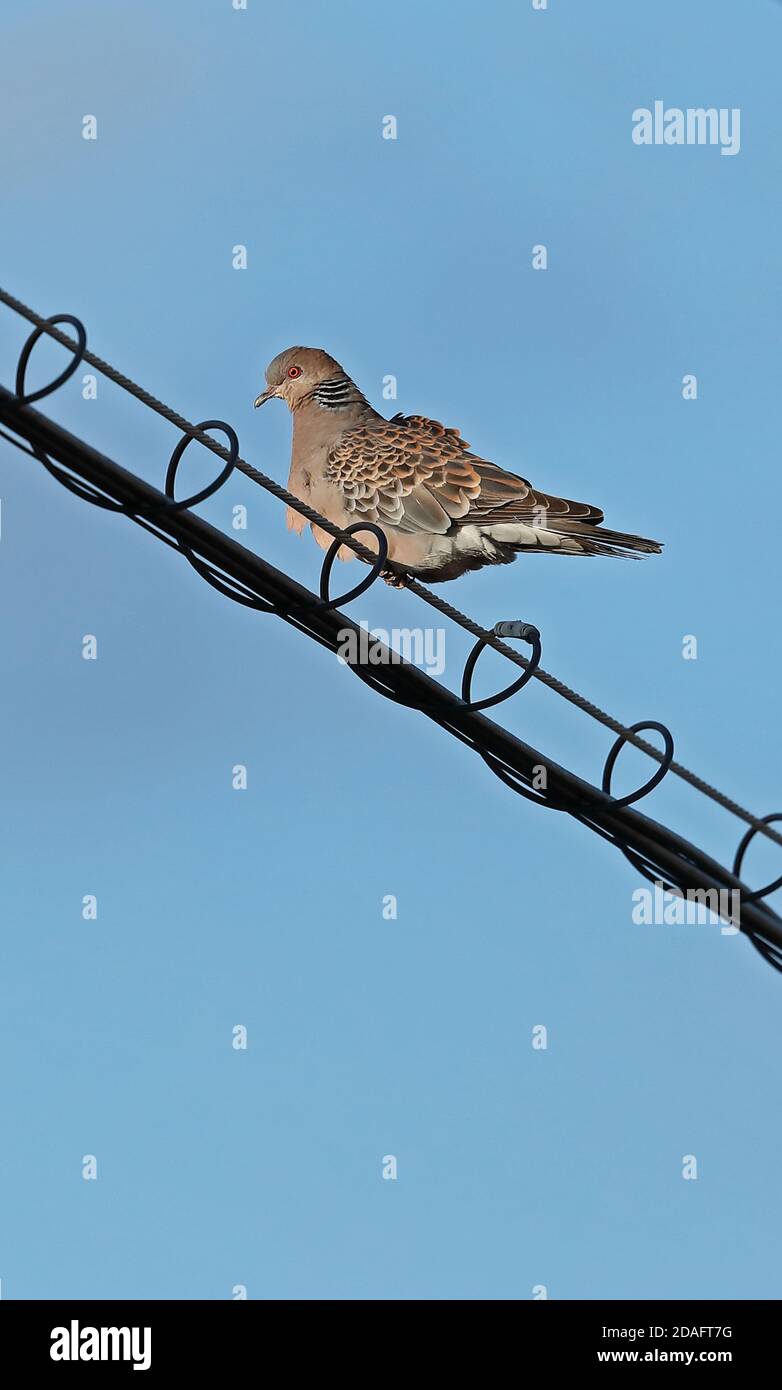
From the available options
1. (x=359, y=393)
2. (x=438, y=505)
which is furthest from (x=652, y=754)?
(x=359, y=393)

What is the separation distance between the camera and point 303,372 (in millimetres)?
8664

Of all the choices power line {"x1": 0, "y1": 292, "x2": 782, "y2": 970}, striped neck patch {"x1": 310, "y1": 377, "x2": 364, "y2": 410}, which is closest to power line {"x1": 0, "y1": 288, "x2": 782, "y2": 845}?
power line {"x1": 0, "y1": 292, "x2": 782, "y2": 970}

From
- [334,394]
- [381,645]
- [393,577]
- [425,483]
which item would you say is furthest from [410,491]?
[381,645]

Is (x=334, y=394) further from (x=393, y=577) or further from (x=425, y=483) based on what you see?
(x=393, y=577)

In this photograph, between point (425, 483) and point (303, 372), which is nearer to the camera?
point (425, 483)

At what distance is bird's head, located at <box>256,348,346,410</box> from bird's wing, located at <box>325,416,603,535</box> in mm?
355

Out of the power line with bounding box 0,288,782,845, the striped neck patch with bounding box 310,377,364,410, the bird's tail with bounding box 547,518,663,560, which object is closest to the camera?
the power line with bounding box 0,288,782,845

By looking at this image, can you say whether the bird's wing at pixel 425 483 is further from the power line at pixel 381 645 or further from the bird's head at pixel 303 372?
the power line at pixel 381 645

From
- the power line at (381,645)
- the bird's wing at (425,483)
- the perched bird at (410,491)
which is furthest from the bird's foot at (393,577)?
the power line at (381,645)

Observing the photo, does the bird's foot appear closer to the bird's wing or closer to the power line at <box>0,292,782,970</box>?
the bird's wing

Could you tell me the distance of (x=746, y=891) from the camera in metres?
6.41

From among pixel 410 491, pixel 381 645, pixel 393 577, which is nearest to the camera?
pixel 381 645

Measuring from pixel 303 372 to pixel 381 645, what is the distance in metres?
3.30

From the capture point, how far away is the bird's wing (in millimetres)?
7547
